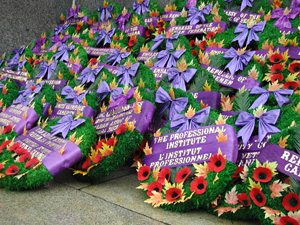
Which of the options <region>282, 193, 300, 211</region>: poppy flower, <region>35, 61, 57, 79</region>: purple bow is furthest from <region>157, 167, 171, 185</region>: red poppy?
<region>35, 61, 57, 79</region>: purple bow

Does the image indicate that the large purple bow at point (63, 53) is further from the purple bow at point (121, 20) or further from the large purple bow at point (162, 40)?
the large purple bow at point (162, 40)

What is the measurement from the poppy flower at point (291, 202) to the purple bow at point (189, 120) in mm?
814

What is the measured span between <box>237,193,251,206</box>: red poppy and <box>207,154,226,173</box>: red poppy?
194 millimetres

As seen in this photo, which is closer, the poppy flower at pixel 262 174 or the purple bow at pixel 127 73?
the poppy flower at pixel 262 174

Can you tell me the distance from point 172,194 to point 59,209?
28.9 inches

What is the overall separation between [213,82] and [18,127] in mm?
1886

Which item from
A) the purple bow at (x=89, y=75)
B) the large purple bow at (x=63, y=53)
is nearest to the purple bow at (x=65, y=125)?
the purple bow at (x=89, y=75)

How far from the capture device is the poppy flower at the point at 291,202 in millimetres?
1717

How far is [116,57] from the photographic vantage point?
12.0 feet

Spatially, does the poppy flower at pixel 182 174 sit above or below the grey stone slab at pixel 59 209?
above

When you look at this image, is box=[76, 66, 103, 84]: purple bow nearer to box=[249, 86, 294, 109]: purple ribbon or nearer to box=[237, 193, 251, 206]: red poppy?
box=[249, 86, 294, 109]: purple ribbon

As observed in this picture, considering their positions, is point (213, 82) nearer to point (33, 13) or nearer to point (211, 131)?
point (211, 131)

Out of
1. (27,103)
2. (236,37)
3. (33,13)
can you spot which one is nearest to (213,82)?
(236,37)

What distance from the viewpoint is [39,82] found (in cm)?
363
